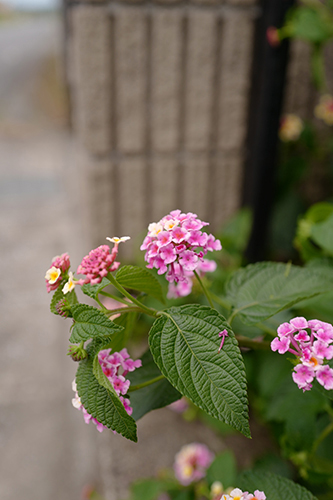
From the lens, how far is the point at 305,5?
1066 millimetres

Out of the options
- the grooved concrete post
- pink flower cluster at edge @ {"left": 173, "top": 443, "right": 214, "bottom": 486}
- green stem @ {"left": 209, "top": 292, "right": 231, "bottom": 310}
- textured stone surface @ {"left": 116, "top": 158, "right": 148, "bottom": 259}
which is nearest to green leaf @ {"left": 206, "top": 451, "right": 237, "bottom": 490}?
pink flower cluster at edge @ {"left": 173, "top": 443, "right": 214, "bottom": 486}

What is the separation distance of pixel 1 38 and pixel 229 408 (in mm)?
7434

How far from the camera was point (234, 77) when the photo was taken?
1.13 m

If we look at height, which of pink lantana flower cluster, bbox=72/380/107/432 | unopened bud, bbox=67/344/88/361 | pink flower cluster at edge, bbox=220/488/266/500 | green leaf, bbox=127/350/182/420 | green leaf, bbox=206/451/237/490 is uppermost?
unopened bud, bbox=67/344/88/361

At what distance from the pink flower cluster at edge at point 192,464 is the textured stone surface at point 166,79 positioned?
76 cm

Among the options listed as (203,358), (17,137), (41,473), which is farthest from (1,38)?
(203,358)

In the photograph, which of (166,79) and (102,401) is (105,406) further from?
(166,79)

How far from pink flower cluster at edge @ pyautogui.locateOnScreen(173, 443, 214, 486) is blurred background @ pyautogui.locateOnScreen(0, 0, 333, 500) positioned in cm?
9

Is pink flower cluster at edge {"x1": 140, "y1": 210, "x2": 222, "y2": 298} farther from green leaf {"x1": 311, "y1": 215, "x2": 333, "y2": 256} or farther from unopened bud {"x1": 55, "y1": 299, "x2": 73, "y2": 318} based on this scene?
green leaf {"x1": 311, "y1": 215, "x2": 333, "y2": 256}

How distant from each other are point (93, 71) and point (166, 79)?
0.60 feet

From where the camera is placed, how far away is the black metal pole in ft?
3.38

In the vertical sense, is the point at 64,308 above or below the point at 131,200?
above

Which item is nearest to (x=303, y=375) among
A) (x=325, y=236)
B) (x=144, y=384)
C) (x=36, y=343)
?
(x=144, y=384)

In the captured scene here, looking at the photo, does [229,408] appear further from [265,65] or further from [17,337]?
[17,337]
